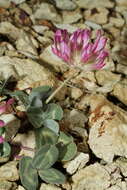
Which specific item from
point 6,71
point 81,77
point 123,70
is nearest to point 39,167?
point 6,71

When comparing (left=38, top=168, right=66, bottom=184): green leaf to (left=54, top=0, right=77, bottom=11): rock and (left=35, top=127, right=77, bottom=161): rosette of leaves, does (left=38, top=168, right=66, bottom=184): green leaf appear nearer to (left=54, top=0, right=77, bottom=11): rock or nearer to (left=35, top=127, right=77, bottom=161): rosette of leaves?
(left=35, top=127, right=77, bottom=161): rosette of leaves

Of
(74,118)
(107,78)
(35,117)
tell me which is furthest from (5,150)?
(107,78)

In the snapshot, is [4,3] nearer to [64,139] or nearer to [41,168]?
[64,139]

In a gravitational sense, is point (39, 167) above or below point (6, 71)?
below

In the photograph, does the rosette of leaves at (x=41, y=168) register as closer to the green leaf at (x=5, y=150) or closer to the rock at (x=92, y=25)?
the green leaf at (x=5, y=150)

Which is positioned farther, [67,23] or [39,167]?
[67,23]

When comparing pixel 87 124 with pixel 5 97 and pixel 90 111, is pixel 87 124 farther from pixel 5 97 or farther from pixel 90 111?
pixel 5 97

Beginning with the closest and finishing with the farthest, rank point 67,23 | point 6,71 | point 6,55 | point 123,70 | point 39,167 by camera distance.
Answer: point 39,167 → point 6,71 → point 6,55 → point 123,70 → point 67,23

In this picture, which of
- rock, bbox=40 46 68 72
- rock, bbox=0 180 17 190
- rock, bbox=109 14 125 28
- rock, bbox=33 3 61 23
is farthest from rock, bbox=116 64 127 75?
rock, bbox=0 180 17 190
